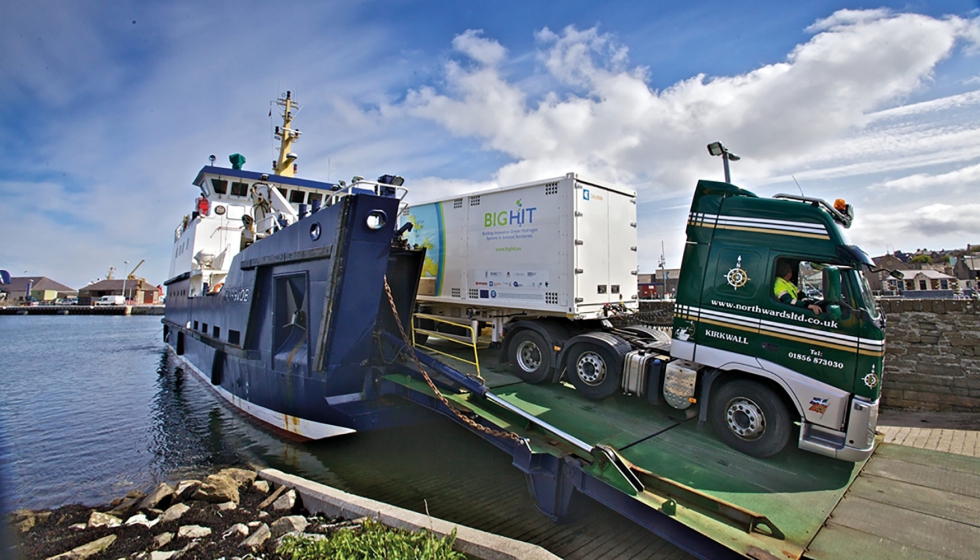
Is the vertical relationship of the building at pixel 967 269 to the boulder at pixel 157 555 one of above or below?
above

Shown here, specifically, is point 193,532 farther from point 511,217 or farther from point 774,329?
point 774,329

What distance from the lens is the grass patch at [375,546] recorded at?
3354mm

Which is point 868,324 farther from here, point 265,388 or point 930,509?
point 265,388

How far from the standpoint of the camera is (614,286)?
7.01 m

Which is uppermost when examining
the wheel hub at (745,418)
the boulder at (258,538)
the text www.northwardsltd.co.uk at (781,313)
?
the text www.northwardsltd.co.uk at (781,313)

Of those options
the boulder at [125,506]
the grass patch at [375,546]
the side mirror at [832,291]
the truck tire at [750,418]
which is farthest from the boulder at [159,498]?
the side mirror at [832,291]

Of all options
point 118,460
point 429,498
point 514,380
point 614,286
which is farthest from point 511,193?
point 118,460

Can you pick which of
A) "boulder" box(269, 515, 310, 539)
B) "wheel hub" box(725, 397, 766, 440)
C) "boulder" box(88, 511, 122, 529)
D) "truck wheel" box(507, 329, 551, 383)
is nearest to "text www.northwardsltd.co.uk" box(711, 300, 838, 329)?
"wheel hub" box(725, 397, 766, 440)

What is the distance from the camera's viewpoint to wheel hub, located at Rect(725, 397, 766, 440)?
15.2ft

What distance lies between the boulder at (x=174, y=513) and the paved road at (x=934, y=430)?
9.15m

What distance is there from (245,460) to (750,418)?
26.2ft

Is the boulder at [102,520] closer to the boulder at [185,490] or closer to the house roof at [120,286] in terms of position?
the boulder at [185,490]

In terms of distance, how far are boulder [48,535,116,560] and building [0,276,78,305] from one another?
385 feet

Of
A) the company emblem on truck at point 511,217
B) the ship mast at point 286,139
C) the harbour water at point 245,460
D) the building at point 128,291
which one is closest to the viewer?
the harbour water at point 245,460
